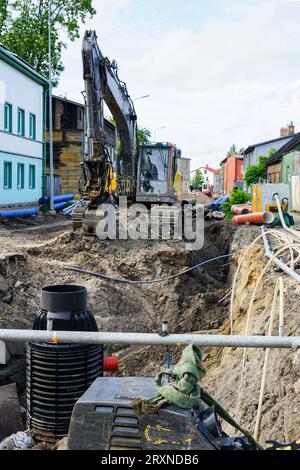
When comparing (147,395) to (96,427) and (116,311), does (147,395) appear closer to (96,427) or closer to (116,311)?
(96,427)

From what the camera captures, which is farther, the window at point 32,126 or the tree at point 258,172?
the tree at point 258,172

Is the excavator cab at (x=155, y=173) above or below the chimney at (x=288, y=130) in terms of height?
below

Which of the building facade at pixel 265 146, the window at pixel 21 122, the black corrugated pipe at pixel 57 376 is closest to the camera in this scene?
the black corrugated pipe at pixel 57 376

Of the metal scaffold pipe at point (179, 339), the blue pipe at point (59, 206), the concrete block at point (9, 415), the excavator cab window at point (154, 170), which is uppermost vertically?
the excavator cab window at point (154, 170)

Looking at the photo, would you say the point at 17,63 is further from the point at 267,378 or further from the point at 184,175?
the point at 184,175

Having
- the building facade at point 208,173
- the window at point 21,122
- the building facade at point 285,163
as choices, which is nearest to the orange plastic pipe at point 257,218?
the building facade at point 285,163

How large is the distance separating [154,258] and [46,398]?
8542mm

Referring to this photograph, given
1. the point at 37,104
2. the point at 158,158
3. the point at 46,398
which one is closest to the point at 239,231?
the point at 158,158

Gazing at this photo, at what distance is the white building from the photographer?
26297 mm

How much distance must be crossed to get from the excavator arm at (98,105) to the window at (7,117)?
12927 mm

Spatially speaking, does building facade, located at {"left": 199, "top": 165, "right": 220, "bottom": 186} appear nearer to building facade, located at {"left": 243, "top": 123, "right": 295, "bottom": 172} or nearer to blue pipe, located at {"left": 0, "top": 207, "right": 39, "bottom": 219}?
building facade, located at {"left": 243, "top": 123, "right": 295, "bottom": 172}

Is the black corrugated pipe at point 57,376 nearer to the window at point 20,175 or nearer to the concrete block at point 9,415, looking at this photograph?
the concrete block at point 9,415

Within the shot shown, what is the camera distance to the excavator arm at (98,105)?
12250mm
